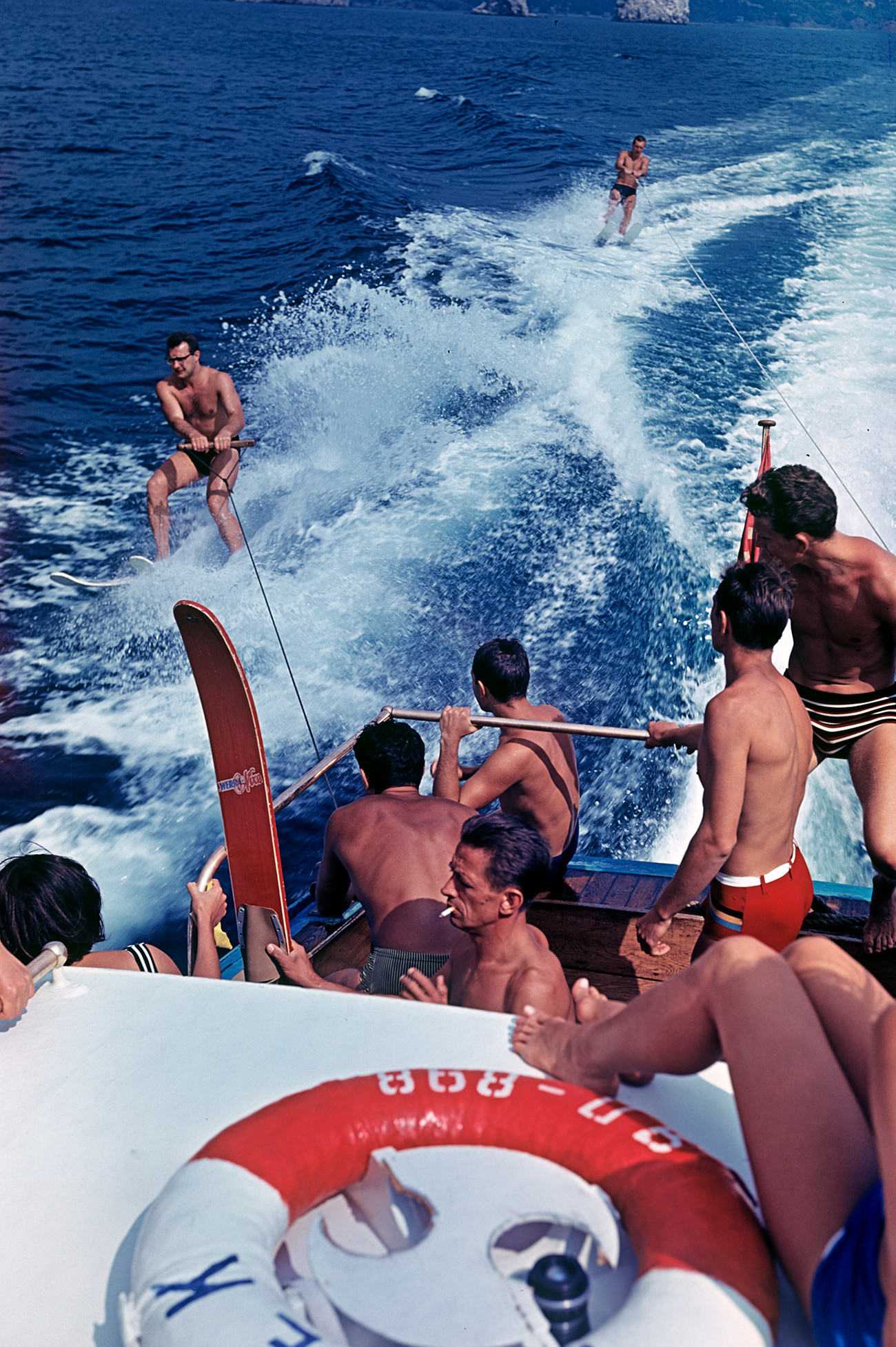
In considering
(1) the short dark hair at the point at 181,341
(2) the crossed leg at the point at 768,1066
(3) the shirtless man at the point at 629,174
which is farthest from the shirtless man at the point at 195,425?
(3) the shirtless man at the point at 629,174

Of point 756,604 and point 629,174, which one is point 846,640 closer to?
point 756,604

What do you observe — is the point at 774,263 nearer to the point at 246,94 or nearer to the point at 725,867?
the point at 725,867

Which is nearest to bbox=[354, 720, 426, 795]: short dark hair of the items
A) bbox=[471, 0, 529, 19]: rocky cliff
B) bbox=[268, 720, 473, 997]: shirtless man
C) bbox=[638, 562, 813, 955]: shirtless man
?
bbox=[268, 720, 473, 997]: shirtless man

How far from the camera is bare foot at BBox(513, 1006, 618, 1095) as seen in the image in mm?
1865

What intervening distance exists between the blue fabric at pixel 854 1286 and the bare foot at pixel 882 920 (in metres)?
2.14

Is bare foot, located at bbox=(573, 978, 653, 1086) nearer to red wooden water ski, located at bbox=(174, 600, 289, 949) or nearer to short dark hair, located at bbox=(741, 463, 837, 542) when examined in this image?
red wooden water ski, located at bbox=(174, 600, 289, 949)

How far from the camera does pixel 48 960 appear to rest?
227 centimetres

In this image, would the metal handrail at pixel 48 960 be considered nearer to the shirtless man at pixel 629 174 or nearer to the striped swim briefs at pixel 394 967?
the striped swim briefs at pixel 394 967

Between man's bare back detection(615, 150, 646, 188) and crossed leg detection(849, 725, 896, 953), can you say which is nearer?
crossed leg detection(849, 725, 896, 953)

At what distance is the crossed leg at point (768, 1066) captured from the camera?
1442 mm

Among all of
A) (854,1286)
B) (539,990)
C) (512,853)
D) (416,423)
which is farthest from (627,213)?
(854,1286)

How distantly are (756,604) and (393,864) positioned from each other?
4.53ft

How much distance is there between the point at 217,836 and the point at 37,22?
61.0 meters

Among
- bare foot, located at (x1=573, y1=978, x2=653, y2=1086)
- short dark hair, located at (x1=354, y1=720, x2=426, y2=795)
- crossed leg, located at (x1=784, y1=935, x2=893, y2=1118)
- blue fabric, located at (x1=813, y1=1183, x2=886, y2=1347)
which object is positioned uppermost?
crossed leg, located at (x1=784, y1=935, x2=893, y2=1118)
